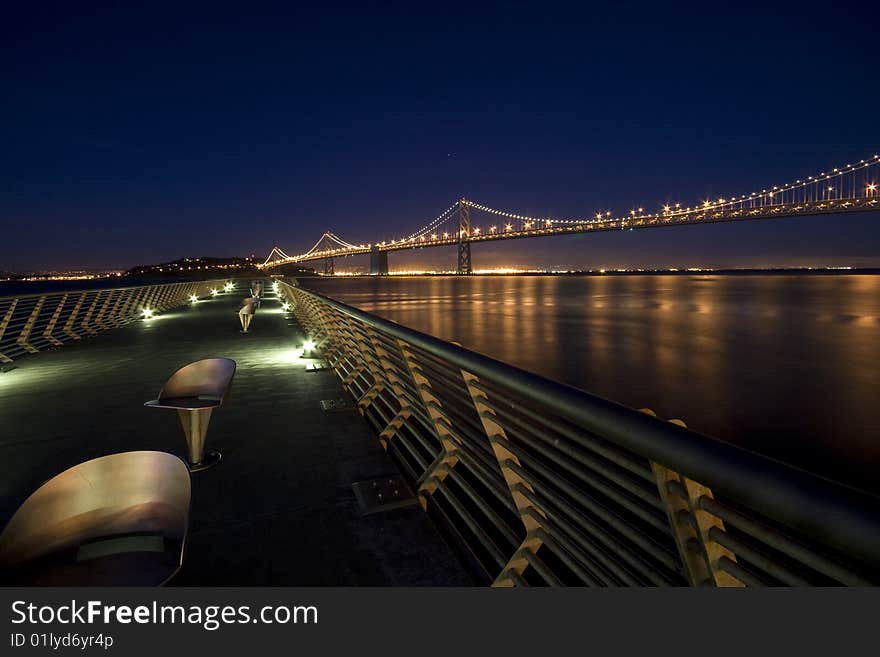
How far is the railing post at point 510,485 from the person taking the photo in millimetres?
1815

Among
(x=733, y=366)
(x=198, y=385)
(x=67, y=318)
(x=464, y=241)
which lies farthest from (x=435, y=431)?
(x=464, y=241)

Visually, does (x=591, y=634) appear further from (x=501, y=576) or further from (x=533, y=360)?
(x=533, y=360)

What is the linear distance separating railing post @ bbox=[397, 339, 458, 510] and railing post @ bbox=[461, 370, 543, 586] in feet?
2.11

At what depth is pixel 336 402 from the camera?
184 inches

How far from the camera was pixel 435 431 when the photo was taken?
2727 mm

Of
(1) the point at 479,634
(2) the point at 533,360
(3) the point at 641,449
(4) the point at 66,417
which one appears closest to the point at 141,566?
(1) the point at 479,634

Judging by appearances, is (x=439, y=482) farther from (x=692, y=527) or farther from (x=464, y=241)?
(x=464, y=241)

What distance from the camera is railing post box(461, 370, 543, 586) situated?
182 centimetres

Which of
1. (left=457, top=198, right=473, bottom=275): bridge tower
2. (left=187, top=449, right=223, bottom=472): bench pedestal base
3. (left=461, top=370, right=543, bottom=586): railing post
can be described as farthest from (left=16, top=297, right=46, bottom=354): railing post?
(left=457, top=198, right=473, bottom=275): bridge tower

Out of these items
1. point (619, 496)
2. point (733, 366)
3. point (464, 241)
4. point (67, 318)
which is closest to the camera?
point (619, 496)

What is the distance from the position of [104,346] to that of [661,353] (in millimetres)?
15232

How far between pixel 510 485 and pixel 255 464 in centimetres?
205

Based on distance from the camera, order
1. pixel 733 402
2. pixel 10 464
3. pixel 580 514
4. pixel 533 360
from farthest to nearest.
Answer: pixel 533 360 → pixel 733 402 → pixel 10 464 → pixel 580 514

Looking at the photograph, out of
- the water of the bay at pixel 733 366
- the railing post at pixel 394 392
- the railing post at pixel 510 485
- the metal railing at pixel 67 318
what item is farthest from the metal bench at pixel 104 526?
the metal railing at pixel 67 318
